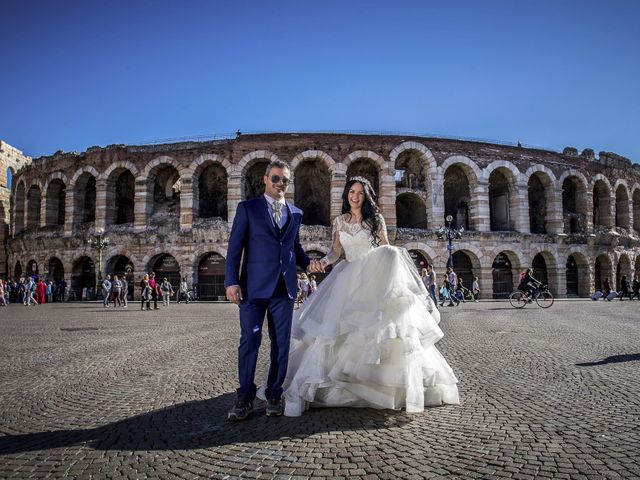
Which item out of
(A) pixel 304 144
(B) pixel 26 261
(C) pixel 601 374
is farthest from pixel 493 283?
(B) pixel 26 261

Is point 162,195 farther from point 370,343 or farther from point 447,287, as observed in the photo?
point 370,343

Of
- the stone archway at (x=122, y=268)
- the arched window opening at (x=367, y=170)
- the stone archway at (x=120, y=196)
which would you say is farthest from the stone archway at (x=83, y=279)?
the arched window opening at (x=367, y=170)

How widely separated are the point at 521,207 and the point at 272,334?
87.0 ft

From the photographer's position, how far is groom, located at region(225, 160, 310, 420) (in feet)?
10.9

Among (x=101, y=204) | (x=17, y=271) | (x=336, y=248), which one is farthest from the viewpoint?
(x=17, y=271)

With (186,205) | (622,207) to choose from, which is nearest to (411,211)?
(186,205)

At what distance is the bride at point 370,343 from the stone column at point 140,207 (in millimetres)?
24085

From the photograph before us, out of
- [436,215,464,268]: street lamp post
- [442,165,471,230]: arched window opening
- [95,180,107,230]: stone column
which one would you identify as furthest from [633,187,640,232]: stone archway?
[95,180,107,230]: stone column

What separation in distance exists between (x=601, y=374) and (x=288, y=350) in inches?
144

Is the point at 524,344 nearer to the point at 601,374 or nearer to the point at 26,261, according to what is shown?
the point at 601,374

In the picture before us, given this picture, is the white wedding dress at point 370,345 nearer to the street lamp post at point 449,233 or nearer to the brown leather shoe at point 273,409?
the brown leather shoe at point 273,409

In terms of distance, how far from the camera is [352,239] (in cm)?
383

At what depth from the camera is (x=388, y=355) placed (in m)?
3.26

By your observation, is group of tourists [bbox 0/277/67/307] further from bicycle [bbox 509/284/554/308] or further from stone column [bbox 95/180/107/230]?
bicycle [bbox 509/284/554/308]
